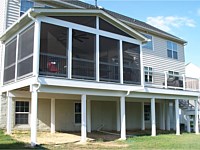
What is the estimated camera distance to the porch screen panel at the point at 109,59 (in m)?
12.0

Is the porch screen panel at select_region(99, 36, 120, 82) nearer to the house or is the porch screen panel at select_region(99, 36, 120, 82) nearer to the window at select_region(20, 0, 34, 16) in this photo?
the house

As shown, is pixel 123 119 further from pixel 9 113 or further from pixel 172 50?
pixel 172 50

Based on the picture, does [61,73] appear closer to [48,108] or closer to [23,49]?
[23,49]

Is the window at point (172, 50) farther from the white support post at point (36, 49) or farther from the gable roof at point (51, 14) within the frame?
the white support post at point (36, 49)

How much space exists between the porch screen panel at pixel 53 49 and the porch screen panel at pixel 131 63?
344cm

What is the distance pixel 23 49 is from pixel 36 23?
1958 mm

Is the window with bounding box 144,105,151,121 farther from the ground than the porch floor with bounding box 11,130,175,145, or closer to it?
farther from the ground

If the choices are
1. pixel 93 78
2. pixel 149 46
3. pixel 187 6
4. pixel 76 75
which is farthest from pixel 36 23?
pixel 149 46

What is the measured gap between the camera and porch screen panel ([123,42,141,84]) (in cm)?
1303

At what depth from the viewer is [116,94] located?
1254 cm

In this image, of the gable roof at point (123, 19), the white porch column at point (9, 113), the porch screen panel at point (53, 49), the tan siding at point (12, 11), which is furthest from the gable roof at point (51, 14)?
the white porch column at point (9, 113)

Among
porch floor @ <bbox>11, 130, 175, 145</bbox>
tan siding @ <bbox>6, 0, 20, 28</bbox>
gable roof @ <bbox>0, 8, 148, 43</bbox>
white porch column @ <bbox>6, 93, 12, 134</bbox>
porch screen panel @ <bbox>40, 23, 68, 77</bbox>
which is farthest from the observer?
tan siding @ <bbox>6, 0, 20, 28</bbox>

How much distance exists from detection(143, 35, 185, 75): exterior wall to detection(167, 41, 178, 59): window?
39 cm

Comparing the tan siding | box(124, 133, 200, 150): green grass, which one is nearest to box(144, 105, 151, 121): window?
box(124, 133, 200, 150): green grass
